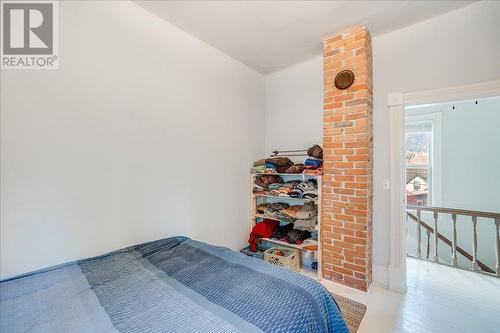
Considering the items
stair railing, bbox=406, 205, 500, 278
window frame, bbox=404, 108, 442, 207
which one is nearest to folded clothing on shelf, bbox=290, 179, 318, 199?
stair railing, bbox=406, 205, 500, 278

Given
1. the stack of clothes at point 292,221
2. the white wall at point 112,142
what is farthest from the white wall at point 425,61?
the white wall at point 112,142

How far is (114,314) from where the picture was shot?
38.8 inches

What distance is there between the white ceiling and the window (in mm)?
2572

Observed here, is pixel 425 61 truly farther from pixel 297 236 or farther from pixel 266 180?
pixel 297 236

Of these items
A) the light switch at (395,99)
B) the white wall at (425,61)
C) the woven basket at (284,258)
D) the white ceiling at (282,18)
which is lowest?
the woven basket at (284,258)

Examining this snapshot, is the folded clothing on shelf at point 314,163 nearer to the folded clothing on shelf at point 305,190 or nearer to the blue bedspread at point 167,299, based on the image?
the folded clothing on shelf at point 305,190

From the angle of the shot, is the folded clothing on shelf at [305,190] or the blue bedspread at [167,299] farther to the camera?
the folded clothing on shelf at [305,190]

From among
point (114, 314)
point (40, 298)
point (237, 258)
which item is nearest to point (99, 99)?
point (40, 298)

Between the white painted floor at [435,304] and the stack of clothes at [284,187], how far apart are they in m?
1.03

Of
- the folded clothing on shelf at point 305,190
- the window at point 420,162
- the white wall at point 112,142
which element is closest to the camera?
the white wall at point 112,142

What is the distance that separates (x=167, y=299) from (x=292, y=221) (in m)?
1.92

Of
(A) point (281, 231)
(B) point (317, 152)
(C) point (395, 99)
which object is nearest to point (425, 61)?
(C) point (395, 99)

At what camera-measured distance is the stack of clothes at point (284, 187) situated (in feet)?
8.64

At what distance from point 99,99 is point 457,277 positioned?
4.13m
